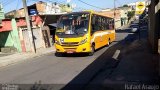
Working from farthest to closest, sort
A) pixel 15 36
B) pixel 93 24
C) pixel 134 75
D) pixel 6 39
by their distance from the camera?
pixel 6 39 → pixel 15 36 → pixel 93 24 → pixel 134 75

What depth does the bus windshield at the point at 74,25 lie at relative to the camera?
18250 mm

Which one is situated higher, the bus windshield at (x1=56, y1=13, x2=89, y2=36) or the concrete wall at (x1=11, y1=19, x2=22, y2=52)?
the bus windshield at (x1=56, y1=13, x2=89, y2=36)

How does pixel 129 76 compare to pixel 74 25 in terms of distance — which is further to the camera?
pixel 74 25

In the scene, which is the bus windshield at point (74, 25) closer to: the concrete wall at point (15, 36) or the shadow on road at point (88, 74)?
the shadow on road at point (88, 74)

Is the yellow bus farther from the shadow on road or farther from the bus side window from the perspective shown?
the shadow on road

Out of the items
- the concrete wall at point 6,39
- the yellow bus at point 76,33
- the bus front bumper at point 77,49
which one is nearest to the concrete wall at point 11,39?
the concrete wall at point 6,39

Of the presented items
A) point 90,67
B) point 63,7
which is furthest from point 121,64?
point 63,7

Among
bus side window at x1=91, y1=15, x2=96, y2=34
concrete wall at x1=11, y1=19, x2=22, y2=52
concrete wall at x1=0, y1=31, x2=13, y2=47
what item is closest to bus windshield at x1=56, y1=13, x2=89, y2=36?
bus side window at x1=91, y1=15, x2=96, y2=34

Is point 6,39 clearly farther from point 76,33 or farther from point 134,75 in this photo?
point 134,75

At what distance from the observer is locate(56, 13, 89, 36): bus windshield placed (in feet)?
59.9

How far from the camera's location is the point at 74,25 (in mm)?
18422

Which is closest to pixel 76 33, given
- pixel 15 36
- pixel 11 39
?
pixel 15 36

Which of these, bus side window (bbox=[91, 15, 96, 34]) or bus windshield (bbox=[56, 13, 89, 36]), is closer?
bus windshield (bbox=[56, 13, 89, 36])

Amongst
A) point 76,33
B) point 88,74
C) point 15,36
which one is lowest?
point 88,74
